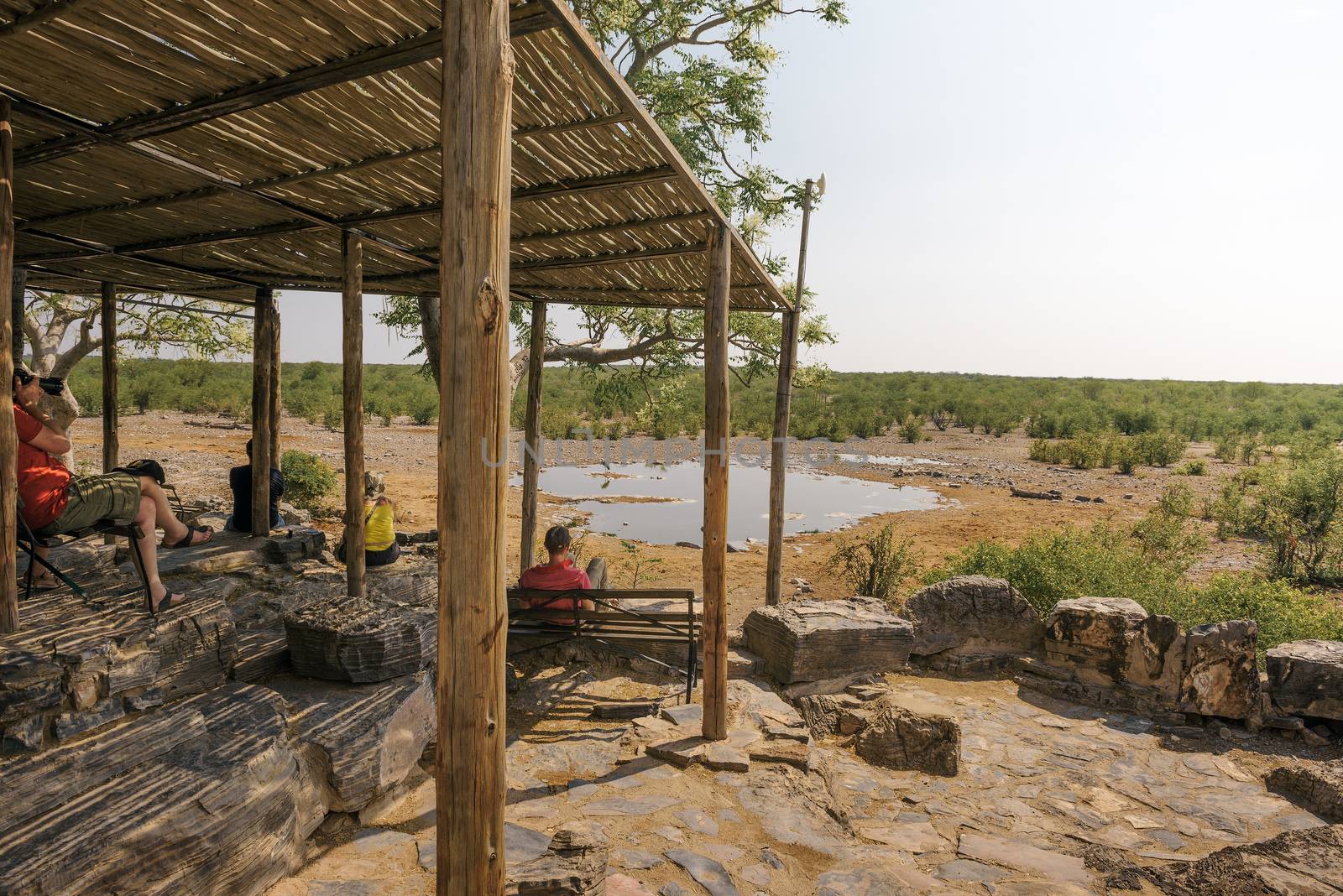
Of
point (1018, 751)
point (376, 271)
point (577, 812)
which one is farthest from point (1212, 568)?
point (376, 271)

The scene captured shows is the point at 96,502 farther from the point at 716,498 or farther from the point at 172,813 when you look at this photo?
the point at 716,498

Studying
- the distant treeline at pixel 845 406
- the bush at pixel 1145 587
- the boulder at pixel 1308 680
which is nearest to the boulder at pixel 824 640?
the bush at pixel 1145 587

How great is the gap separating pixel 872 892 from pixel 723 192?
9.33 metres

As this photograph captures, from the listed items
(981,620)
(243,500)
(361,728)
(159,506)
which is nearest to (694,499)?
(981,620)

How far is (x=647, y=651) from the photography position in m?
5.72

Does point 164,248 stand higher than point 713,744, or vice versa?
point 164,248

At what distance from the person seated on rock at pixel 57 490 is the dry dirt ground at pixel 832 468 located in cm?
523

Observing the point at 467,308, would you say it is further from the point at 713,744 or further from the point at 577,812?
the point at 713,744

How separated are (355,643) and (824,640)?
3502mm

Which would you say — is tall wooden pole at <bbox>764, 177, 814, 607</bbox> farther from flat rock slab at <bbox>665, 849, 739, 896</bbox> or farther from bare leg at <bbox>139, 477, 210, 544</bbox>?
bare leg at <bbox>139, 477, 210, 544</bbox>

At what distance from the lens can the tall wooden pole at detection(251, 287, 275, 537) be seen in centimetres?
696

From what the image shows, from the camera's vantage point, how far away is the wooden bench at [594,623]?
5.12 metres

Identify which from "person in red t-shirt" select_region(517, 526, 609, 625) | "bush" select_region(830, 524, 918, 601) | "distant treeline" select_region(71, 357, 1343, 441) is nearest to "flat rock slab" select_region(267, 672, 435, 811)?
"person in red t-shirt" select_region(517, 526, 609, 625)

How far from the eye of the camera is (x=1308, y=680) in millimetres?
5512
